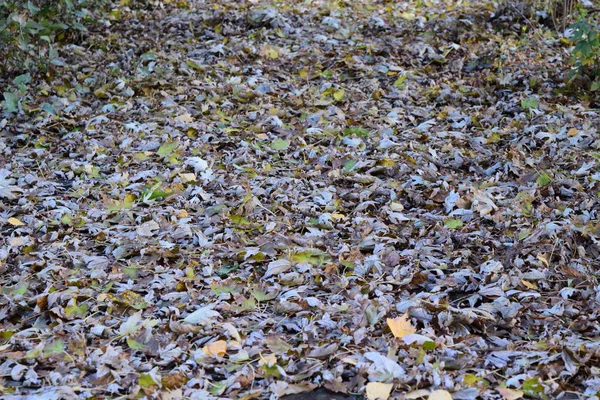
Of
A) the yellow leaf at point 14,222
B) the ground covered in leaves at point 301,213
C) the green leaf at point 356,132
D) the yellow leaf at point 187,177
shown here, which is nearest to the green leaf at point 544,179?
the ground covered in leaves at point 301,213

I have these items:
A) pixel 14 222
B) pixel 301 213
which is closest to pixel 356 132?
pixel 301 213

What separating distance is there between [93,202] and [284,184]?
108 cm

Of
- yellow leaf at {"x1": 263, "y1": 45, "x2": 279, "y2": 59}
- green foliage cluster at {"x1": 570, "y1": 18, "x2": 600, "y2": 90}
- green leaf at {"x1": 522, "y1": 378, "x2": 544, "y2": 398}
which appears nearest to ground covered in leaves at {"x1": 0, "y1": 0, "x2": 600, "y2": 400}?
green leaf at {"x1": 522, "y1": 378, "x2": 544, "y2": 398}

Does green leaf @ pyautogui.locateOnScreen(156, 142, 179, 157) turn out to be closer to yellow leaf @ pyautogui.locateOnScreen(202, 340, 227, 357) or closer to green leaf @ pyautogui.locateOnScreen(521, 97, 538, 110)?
yellow leaf @ pyautogui.locateOnScreen(202, 340, 227, 357)

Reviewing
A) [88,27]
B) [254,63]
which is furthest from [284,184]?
[88,27]

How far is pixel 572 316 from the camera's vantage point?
2.99 m

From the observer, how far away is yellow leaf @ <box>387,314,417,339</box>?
2829 millimetres

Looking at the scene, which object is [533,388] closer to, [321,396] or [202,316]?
[321,396]

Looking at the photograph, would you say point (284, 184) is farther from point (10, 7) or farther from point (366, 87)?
point (10, 7)

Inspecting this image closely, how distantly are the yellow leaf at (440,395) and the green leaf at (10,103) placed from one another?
13.1 feet

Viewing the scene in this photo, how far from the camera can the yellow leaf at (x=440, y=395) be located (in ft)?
8.11

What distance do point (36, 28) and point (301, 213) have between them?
285cm

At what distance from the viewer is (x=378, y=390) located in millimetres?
2525

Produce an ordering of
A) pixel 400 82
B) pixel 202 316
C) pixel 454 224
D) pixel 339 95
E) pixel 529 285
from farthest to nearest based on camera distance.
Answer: pixel 400 82, pixel 339 95, pixel 454 224, pixel 529 285, pixel 202 316
